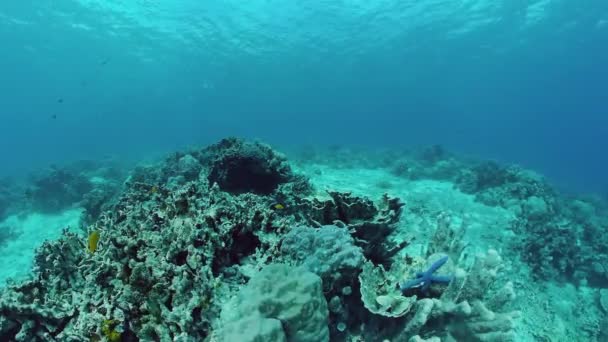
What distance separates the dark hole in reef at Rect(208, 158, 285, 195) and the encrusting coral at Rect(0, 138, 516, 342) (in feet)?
13.4

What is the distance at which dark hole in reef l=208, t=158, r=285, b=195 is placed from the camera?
29.7 ft

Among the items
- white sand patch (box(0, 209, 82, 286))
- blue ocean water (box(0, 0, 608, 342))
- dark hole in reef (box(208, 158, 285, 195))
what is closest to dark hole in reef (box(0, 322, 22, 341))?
blue ocean water (box(0, 0, 608, 342))

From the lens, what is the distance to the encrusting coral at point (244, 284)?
9.05 feet

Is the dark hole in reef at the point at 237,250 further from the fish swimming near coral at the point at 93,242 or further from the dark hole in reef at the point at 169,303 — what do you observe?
the fish swimming near coral at the point at 93,242

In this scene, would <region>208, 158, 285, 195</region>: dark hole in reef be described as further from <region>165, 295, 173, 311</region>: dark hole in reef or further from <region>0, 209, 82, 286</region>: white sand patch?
<region>165, 295, 173, 311</region>: dark hole in reef

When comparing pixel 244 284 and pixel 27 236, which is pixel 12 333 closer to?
pixel 244 284

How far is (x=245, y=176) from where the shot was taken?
9.26 m

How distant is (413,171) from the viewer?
20.3 meters

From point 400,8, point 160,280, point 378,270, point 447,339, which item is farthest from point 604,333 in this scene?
point 400,8

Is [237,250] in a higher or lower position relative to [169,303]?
lower

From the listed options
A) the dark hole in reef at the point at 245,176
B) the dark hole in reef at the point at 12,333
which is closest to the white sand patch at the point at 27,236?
the dark hole in reef at the point at 245,176

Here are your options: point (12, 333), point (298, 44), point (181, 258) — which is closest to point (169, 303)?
point (181, 258)

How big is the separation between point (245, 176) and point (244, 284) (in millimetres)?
6048

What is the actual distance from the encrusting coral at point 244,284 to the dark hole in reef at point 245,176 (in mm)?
4097
